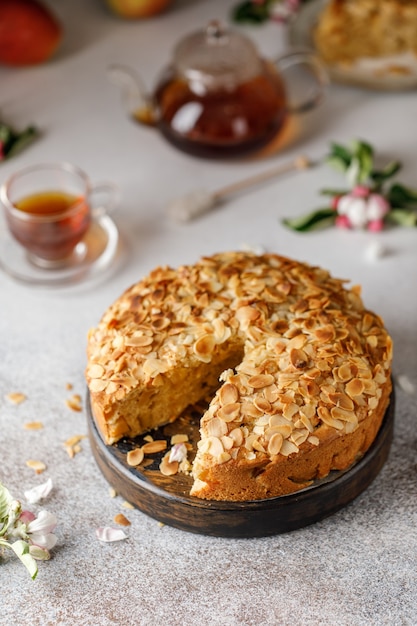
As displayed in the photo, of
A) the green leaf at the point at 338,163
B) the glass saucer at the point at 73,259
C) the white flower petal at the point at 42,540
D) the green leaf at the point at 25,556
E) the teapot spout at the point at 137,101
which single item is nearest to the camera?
the green leaf at the point at 25,556

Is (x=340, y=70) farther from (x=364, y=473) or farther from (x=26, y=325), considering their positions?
(x=364, y=473)

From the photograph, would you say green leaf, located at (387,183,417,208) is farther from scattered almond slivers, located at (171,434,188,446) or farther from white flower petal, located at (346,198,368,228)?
scattered almond slivers, located at (171,434,188,446)

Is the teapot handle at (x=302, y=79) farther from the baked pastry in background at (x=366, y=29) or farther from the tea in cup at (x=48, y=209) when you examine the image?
the tea in cup at (x=48, y=209)

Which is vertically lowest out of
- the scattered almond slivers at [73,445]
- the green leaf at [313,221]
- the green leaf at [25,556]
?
the scattered almond slivers at [73,445]

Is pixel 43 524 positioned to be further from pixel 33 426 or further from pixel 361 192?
pixel 361 192

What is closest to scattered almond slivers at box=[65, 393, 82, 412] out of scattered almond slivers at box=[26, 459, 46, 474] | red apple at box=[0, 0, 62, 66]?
scattered almond slivers at box=[26, 459, 46, 474]

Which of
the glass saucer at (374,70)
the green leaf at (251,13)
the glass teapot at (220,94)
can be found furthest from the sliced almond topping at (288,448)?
the green leaf at (251,13)
